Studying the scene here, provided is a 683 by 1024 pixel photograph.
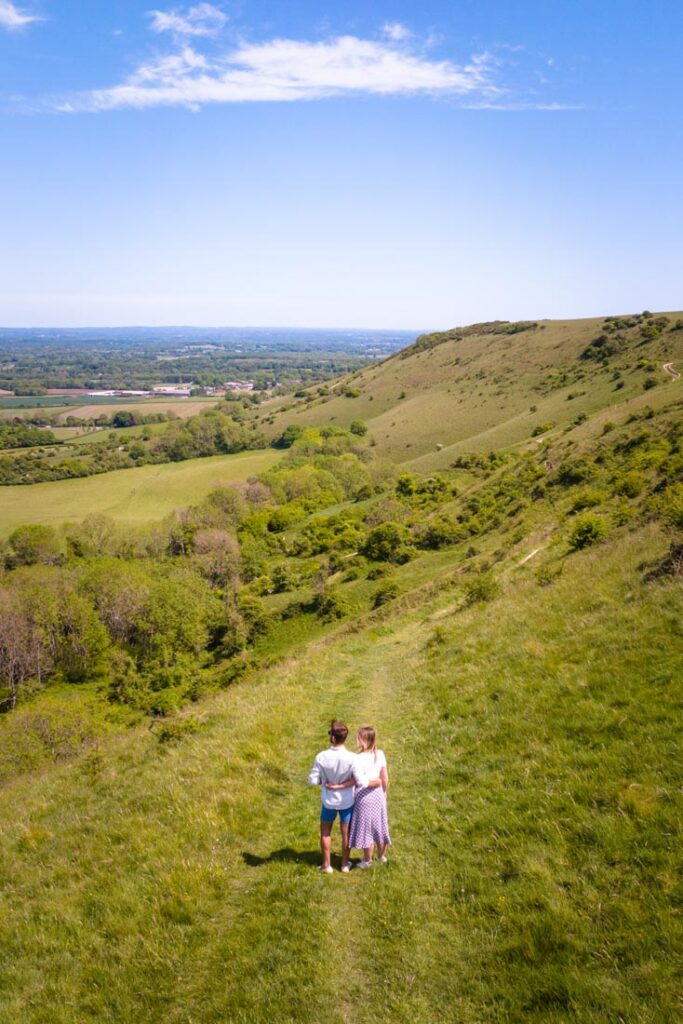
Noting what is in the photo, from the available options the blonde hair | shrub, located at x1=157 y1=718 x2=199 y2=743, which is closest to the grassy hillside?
shrub, located at x1=157 y1=718 x2=199 y2=743

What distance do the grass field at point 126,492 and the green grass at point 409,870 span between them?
92.7 m

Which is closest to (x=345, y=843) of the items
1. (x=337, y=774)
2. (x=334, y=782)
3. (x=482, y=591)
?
(x=334, y=782)

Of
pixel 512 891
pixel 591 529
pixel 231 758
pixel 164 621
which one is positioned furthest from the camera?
pixel 164 621

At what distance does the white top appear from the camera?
7660 millimetres

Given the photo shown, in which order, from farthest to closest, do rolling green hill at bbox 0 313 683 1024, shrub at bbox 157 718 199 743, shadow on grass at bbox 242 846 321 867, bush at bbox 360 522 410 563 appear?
bush at bbox 360 522 410 563 < shrub at bbox 157 718 199 743 < shadow on grass at bbox 242 846 321 867 < rolling green hill at bbox 0 313 683 1024

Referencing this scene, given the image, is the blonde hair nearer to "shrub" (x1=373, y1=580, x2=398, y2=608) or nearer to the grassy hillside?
"shrub" (x1=373, y1=580, x2=398, y2=608)

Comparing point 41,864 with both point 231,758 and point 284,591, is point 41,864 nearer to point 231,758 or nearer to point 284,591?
point 231,758

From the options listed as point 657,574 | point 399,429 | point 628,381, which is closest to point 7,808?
point 657,574

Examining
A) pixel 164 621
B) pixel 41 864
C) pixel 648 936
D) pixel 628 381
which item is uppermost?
A: pixel 628 381

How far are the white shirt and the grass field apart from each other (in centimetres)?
9635

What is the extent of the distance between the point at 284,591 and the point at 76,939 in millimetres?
46324

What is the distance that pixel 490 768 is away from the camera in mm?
9672

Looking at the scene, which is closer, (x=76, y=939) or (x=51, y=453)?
(x=76, y=939)

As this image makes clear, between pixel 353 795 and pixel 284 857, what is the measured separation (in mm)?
1746
